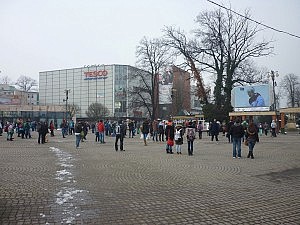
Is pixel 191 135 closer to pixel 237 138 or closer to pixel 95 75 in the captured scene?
pixel 237 138

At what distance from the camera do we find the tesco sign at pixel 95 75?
103281 mm

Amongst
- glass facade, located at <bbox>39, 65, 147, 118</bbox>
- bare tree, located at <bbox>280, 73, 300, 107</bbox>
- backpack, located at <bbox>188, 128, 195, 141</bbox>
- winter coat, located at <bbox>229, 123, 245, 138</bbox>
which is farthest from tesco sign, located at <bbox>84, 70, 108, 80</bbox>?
winter coat, located at <bbox>229, 123, 245, 138</bbox>

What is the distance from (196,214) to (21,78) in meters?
110

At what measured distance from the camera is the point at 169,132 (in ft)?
54.6

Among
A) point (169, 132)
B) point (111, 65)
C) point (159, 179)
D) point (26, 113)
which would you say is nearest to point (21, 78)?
point (26, 113)

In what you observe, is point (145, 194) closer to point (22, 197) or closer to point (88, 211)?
point (88, 211)

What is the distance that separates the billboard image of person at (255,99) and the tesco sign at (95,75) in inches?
2623

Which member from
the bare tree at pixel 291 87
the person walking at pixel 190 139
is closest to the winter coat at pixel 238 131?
the person walking at pixel 190 139

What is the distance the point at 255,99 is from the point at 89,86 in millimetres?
71993

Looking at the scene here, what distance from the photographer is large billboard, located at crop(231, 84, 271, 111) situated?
41.3m

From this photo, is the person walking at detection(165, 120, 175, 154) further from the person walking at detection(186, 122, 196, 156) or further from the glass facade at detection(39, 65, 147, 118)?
the glass facade at detection(39, 65, 147, 118)

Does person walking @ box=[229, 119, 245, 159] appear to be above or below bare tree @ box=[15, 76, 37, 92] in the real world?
below

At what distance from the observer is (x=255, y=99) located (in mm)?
42031

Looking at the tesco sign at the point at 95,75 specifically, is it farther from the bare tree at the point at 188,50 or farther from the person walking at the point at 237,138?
the person walking at the point at 237,138
